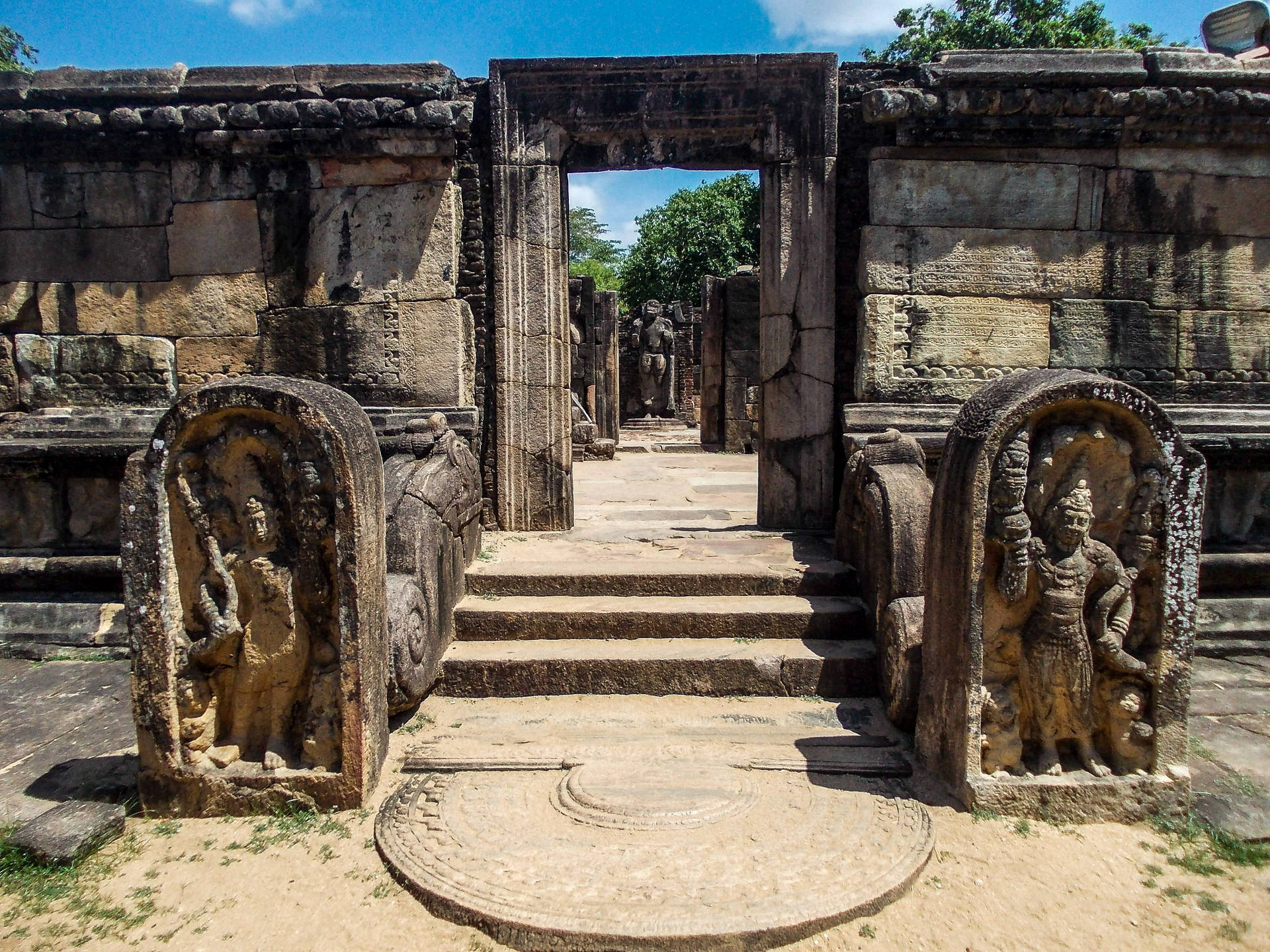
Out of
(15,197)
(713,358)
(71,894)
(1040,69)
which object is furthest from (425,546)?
(713,358)

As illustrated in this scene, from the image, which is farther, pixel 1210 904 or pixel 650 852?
pixel 650 852

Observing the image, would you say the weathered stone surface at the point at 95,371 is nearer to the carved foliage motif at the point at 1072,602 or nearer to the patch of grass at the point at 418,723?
the patch of grass at the point at 418,723

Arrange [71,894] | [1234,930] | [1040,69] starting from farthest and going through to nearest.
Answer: [1040,69], [71,894], [1234,930]

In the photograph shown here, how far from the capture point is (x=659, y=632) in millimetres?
4031

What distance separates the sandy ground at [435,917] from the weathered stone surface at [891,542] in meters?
0.61

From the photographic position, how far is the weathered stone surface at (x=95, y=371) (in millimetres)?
5406

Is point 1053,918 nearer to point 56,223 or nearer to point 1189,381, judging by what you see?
point 1189,381

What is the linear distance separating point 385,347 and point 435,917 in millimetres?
3791

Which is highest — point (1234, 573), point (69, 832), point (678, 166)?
point (678, 166)

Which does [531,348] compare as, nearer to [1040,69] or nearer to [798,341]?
[798,341]

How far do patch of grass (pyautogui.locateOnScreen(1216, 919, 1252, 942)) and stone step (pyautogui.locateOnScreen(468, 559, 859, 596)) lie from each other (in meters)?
2.16

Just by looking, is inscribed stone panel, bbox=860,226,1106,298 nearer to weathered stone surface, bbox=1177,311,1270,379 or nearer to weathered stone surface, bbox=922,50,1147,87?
weathered stone surface, bbox=1177,311,1270,379

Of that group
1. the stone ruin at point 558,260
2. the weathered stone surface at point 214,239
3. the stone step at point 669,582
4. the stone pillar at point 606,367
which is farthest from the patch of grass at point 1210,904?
the stone pillar at point 606,367

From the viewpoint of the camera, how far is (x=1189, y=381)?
5.16 metres
